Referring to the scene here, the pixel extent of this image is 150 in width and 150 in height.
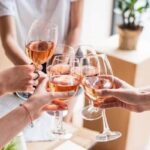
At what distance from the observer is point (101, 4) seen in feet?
8.66

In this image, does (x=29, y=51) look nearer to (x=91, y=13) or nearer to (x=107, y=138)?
(x=107, y=138)

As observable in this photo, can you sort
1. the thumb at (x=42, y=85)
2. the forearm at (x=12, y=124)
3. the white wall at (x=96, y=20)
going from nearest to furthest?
the forearm at (x=12, y=124) < the thumb at (x=42, y=85) < the white wall at (x=96, y=20)

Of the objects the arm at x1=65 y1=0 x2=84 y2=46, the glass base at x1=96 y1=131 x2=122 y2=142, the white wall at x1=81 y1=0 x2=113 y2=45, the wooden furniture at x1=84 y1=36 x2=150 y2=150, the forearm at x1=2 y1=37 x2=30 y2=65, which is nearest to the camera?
the glass base at x1=96 y1=131 x2=122 y2=142

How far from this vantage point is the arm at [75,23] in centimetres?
168

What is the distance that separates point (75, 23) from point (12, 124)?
87 cm

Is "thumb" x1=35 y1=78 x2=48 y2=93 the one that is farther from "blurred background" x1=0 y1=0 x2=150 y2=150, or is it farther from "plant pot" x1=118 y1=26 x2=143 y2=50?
"plant pot" x1=118 y1=26 x2=143 y2=50

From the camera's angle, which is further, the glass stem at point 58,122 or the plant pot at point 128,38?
the plant pot at point 128,38

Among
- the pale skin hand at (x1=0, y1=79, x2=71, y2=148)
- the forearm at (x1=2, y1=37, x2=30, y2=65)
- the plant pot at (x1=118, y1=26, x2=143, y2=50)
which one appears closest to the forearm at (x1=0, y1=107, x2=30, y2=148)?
the pale skin hand at (x1=0, y1=79, x2=71, y2=148)

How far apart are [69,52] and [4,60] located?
83 centimetres

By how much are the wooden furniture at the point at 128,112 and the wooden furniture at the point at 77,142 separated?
2.11ft

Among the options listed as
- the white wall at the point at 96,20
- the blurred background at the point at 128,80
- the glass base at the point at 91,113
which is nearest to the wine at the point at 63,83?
the glass base at the point at 91,113

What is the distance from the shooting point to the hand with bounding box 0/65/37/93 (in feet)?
3.68

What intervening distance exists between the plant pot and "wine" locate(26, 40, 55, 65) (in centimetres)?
82

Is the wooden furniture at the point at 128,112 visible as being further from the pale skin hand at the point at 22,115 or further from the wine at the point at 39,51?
the pale skin hand at the point at 22,115
